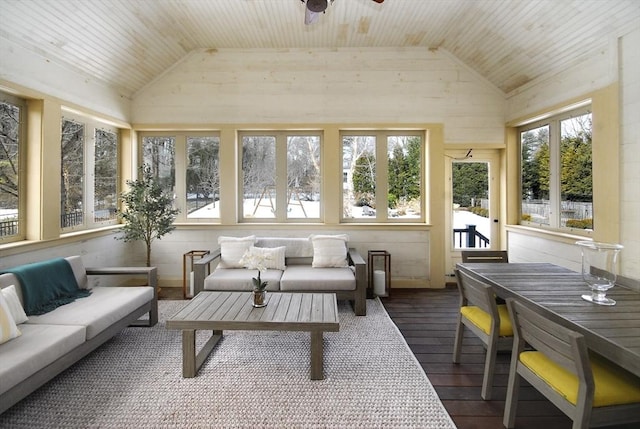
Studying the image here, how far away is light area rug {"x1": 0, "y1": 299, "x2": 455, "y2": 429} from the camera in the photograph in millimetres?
1980

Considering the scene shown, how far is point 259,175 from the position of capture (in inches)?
198

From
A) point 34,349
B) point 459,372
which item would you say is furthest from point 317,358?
point 34,349

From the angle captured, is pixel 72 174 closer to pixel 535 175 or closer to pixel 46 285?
pixel 46 285

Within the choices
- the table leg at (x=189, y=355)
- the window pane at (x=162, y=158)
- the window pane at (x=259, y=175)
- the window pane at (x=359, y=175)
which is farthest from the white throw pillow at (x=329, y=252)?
the window pane at (x=162, y=158)

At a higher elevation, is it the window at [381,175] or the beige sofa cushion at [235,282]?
the window at [381,175]

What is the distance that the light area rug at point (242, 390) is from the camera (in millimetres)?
1980

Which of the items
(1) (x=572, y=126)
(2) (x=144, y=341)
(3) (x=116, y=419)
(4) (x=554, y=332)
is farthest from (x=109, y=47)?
(1) (x=572, y=126)

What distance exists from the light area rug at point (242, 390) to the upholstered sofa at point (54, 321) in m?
0.25

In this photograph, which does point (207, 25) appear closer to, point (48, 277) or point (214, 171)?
point (214, 171)

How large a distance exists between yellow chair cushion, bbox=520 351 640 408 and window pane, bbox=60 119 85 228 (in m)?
4.94

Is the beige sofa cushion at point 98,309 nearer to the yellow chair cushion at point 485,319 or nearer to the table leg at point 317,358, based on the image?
the table leg at point 317,358

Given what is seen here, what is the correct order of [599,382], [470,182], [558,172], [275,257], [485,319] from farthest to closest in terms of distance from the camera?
[470,182] < [275,257] < [558,172] < [485,319] < [599,382]

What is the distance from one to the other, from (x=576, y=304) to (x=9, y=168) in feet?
16.8

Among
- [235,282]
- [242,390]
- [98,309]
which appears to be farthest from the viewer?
[235,282]
